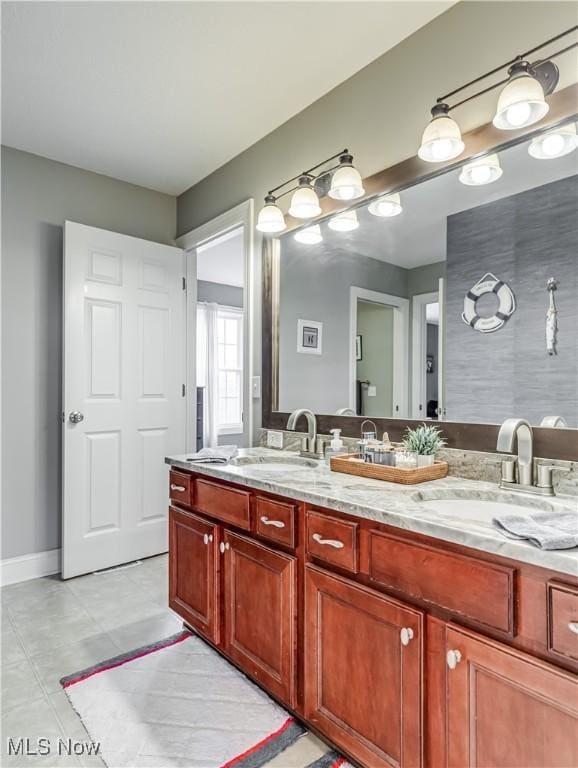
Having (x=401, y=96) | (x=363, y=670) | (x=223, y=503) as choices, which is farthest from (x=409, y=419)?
(x=401, y=96)

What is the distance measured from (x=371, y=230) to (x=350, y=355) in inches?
22.1

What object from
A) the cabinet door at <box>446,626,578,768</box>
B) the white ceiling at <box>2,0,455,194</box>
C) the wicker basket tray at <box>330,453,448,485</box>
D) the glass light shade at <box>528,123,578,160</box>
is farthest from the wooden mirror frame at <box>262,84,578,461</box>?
the cabinet door at <box>446,626,578,768</box>

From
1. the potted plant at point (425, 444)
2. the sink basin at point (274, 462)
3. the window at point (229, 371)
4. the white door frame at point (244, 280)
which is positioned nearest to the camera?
the potted plant at point (425, 444)

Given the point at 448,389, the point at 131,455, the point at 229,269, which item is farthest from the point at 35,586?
the point at 229,269

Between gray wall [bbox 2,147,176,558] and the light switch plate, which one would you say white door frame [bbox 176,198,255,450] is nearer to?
the light switch plate

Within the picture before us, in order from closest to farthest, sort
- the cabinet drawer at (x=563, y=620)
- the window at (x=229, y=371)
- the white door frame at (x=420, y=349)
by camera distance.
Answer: the cabinet drawer at (x=563, y=620)
the white door frame at (x=420, y=349)
the window at (x=229, y=371)

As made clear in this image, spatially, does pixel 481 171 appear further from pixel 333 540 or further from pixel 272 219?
pixel 333 540

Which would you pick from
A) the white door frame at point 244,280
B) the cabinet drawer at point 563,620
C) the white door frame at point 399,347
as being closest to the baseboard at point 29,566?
the white door frame at point 244,280

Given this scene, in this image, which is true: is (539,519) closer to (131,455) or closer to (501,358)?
(501,358)

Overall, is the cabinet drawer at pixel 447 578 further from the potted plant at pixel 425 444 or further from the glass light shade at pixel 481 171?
the glass light shade at pixel 481 171

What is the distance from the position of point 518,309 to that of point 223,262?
3.71m

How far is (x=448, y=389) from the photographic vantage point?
1740 mm

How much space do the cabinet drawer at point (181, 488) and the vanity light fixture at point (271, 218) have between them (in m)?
1.28

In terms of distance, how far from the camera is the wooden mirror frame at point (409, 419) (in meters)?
1.41
